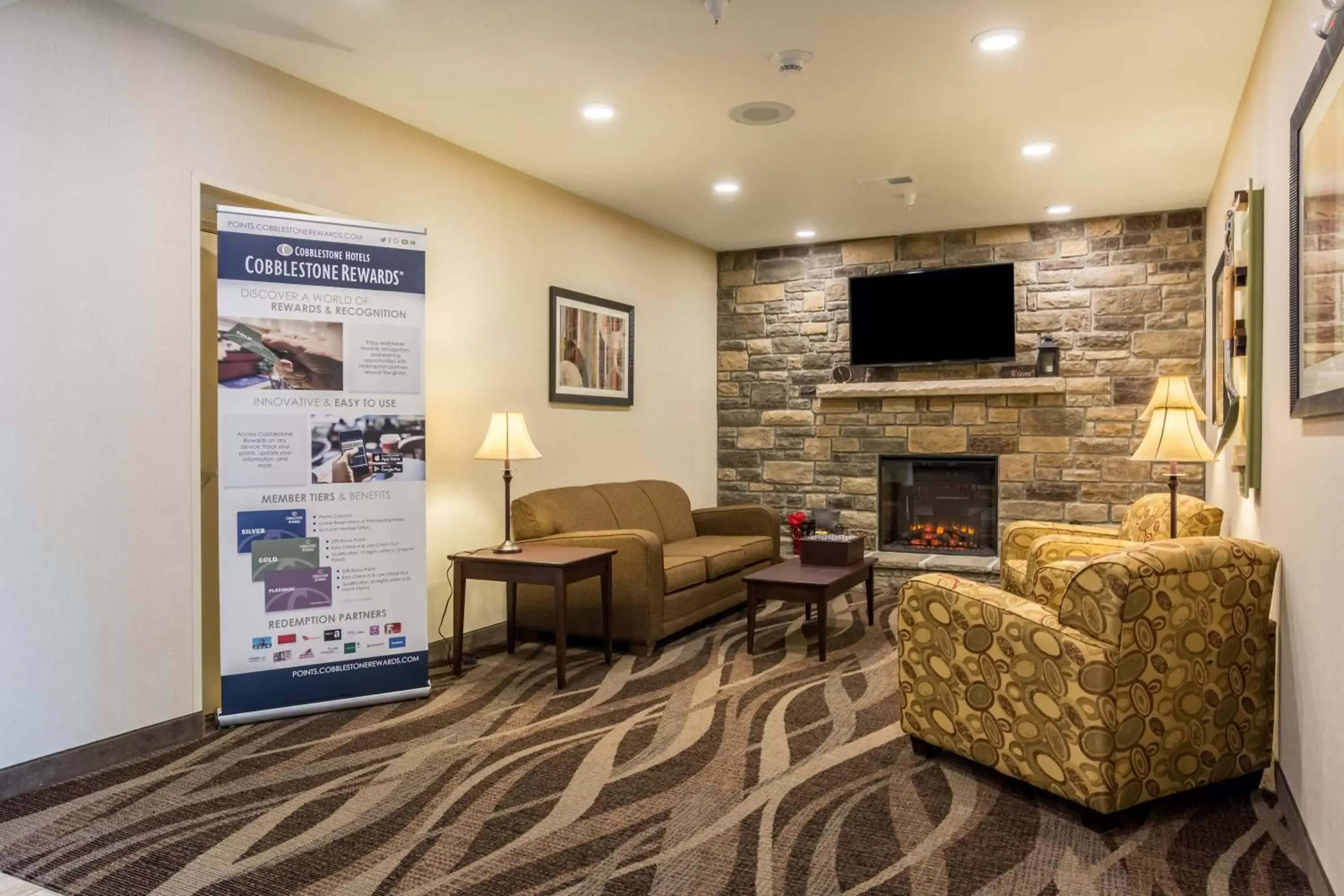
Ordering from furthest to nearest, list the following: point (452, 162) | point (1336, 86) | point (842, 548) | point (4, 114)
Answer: point (842, 548) → point (452, 162) → point (4, 114) → point (1336, 86)

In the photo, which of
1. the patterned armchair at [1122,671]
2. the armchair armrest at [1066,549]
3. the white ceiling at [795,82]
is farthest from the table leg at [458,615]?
the armchair armrest at [1066,549]

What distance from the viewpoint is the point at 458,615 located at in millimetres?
4371

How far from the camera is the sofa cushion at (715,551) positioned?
17.6ft

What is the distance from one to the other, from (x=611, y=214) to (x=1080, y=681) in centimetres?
447

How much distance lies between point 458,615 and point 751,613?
1429 mm

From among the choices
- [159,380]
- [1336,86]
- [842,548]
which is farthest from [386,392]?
[1336,86]

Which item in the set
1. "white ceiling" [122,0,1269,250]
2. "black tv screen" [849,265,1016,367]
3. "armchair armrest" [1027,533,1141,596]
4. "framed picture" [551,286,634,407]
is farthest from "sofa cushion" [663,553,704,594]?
"black tv screen" [849,265,1016,367]

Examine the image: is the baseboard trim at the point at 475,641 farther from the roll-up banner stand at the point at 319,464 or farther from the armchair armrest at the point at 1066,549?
the armchair armrest at the point at 1066,549

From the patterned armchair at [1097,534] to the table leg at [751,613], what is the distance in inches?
48.9

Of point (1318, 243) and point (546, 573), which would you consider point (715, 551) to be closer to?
point (546, 573)

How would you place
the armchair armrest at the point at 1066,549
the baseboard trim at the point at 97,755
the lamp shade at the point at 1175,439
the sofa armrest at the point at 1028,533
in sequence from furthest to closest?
the sofa armrest at the point at 1028,533 < the armchair armrest at the point at 1066,549 < the lamp shade at the point at 1175,439 < the baseboard trim at the point at 97,755

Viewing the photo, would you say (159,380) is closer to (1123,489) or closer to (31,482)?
(31,482)

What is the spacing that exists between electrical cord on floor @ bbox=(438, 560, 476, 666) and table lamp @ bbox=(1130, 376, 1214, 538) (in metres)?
3.24

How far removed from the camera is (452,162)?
4773 mm
